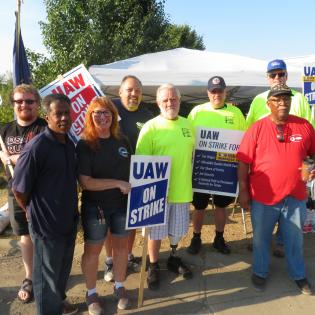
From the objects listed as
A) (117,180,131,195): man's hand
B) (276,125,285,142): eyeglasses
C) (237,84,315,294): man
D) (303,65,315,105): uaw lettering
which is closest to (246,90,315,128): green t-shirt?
(237,84,315,294): man

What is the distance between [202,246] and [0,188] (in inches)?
221

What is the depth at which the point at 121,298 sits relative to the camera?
3.21 metres

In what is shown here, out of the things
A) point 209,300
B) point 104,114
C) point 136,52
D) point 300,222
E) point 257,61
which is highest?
point 136,52

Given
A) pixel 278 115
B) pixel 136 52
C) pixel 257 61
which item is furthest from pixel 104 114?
pixel 136 52

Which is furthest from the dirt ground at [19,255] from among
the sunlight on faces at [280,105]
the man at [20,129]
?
the sunlight on faces at [280,105]

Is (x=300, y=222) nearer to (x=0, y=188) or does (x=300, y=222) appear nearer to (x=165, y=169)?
(x=165, y=169)

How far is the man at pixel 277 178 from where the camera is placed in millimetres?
3225

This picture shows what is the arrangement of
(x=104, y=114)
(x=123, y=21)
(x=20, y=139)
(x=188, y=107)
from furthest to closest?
(x=123, y=21) → (x=188, y=107) → (x=20, y=139) → (x=104, y=114)

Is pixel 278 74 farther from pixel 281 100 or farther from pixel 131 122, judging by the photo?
pixel 131 122

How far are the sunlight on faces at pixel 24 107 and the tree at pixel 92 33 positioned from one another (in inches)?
361

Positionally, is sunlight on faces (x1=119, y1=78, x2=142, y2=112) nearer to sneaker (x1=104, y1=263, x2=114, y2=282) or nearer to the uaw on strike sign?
the uaw on strike sign

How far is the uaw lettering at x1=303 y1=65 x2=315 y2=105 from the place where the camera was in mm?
5136

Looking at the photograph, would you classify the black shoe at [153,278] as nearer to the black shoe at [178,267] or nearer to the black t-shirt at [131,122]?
the black shoe at [178,267]

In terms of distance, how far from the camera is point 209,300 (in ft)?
11.0
